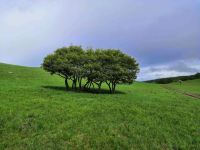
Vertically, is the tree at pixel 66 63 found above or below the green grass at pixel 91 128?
above

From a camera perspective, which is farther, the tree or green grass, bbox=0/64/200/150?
the tree

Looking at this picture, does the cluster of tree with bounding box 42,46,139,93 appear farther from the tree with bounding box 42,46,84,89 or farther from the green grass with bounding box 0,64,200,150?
the green grass with bounding box 0,64,200,150

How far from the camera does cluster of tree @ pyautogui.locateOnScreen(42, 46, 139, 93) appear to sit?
43391 mm

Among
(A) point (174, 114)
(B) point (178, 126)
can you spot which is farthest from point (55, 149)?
(A) point (174, 114)

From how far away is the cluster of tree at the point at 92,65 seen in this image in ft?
142

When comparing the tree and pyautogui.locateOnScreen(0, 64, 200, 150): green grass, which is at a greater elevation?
the tree

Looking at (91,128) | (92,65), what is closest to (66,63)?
(92,65)

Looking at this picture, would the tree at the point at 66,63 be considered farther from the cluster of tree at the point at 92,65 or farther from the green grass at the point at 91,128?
the green grass at the point at 91,128

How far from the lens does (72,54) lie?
44062 millimetres

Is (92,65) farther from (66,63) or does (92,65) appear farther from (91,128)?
(91,128)

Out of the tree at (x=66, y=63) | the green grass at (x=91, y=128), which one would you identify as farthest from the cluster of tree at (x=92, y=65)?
the green grass at (x=91, y=128)

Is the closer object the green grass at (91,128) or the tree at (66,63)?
the green grass at (91,128)

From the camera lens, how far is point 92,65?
1704 inches

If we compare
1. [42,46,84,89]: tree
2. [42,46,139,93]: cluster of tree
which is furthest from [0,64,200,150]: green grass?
[42,46,139,93]: cluster of tree
